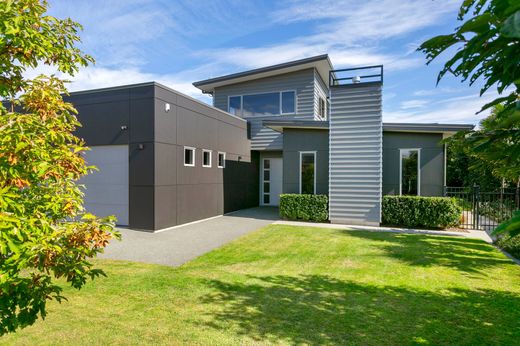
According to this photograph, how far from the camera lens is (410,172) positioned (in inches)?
487

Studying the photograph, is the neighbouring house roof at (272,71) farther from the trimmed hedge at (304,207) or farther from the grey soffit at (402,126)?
the trimmed hedge at (304,207)

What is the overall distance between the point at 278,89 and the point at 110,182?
10355mm

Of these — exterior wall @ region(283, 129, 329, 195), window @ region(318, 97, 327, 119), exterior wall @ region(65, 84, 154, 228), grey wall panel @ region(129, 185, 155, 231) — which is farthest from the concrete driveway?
window @ region(318, 97, 327, 119)

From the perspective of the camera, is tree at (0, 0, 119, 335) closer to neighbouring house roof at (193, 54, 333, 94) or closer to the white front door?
neighbouring house roof at (193, 54, 333, 94)

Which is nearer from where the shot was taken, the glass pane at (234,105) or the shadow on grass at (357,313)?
the shadow on grass at (357,313)

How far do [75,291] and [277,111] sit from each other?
13937 millimetres

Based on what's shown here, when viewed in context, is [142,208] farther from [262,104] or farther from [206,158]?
[262,104]

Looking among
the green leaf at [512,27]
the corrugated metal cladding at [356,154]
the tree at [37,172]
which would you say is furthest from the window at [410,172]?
the green leaf at [512,27]

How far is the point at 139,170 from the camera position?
1043 centimetres

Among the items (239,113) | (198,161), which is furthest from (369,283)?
(239,113)

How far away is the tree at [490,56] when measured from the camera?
44.8 inches

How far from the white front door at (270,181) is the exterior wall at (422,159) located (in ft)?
23.2

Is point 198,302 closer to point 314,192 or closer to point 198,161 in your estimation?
point 198,161

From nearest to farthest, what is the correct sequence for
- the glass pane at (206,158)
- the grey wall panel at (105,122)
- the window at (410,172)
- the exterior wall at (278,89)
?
1. the grey wall panel at (105,122)
2. the window at (410,172)
3. the glass pane at (206,158)
4. the exterior wall at (278,89)
